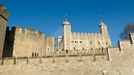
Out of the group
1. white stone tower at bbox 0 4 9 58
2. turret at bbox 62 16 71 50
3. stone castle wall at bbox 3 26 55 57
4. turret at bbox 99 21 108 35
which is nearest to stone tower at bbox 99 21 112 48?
turret at bbox 99 21 108 35

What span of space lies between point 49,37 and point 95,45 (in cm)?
1684

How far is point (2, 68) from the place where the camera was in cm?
1586

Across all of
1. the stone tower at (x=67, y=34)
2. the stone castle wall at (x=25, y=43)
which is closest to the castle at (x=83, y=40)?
the stone tower at (x=67, y=34)

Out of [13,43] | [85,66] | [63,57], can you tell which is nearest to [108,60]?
[85,66]

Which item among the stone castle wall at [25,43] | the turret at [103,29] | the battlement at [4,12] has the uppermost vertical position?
the turret at [103,29]

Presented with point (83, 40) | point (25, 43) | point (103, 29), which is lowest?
point (25, 43)

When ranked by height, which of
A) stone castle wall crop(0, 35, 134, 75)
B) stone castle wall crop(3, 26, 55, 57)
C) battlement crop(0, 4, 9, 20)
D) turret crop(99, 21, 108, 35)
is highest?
turret crop(99, 21, 108, 35)

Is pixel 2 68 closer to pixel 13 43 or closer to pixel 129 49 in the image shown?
pixel 13 43

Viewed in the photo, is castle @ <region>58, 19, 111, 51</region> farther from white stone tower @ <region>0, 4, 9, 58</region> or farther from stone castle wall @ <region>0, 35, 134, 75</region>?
stone castle wall @ <region>0, 35, 134, 75</region>

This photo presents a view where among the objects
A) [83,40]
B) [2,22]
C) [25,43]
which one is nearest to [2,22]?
[2,22]

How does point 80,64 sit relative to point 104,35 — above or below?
below

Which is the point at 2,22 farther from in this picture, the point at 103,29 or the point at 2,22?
the point at 103,29

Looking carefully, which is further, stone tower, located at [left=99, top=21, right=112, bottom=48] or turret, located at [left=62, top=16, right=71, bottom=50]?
stone tower, located at [left=99, top=21, right=112, bottom=48]

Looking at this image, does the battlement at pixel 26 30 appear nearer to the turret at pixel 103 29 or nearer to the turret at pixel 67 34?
the turret at pixel 67 34
